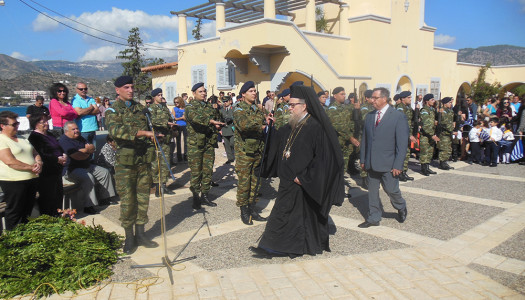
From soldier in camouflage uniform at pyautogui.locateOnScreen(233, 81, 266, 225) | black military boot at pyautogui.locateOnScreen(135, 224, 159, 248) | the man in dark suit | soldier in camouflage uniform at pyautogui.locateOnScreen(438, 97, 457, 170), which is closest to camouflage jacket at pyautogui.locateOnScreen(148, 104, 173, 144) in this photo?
soldier in camouflage uniform at pyautogui.locateOnScreen(233, 81, 266, 225)

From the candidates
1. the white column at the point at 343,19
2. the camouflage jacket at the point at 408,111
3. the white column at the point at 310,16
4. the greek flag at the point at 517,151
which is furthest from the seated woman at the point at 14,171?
the white column at the point at 343,19

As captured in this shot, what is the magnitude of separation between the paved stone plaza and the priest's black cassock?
234mm

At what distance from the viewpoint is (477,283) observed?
390cm

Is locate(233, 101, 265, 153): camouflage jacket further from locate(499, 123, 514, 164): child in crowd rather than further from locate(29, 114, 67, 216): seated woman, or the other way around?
locate(499, 123, 514, 164): child in crowd

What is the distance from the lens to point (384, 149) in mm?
5562

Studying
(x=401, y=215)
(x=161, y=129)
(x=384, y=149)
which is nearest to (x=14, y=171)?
(x=161, y=129)

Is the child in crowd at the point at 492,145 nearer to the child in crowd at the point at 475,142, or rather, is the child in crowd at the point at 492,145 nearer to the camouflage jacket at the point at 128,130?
the child in crowd at the point at 475,142

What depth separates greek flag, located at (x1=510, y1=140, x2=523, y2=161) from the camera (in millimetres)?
11352

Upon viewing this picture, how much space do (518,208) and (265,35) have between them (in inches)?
444

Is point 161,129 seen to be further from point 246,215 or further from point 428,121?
point 428,121

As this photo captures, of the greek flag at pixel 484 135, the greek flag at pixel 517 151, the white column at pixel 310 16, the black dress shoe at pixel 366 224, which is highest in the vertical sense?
the white column at pixel 310 16

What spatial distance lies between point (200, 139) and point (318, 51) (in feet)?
37.8

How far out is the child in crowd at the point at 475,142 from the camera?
11.4 meters

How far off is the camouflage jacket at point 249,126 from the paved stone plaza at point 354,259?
125cm
